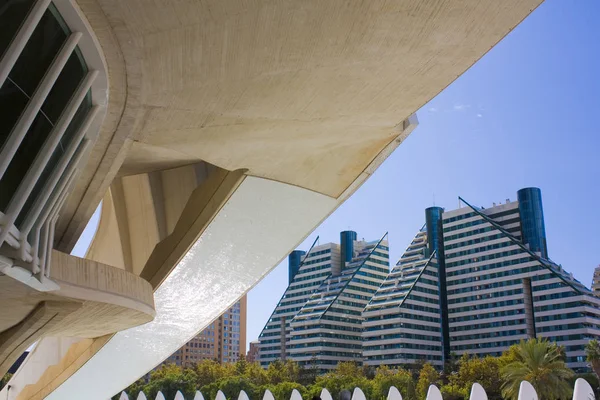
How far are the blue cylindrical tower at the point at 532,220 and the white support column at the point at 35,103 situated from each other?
111286mm

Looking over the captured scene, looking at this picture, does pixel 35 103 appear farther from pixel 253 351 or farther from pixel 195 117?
pixel 253 351

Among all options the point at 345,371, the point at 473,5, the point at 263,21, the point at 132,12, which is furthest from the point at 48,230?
the point at 345,371

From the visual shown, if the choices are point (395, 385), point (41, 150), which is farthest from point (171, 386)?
point (41, 150)

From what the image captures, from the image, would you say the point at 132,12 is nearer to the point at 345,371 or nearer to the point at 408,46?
the point at 408,46

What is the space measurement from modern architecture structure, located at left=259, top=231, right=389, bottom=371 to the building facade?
1103 cm

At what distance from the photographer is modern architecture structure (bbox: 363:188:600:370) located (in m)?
88.1

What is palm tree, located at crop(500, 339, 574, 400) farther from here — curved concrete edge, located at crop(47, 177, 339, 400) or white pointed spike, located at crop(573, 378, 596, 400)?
curved concrete edge, located at crop(47, 177, 339, 400)

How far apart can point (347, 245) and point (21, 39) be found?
140050mm

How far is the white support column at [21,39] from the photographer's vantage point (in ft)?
18.0

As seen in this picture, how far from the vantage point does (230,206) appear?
15336 millimetres

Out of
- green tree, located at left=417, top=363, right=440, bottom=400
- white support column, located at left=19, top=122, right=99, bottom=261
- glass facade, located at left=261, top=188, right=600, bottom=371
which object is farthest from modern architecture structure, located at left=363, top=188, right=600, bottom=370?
white support column, located at left=19, top=122, right=99, bottom=261

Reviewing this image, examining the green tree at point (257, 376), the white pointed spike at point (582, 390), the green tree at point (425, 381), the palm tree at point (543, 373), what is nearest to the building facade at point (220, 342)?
the green tree at point (257, 376)

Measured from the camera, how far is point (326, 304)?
377ft

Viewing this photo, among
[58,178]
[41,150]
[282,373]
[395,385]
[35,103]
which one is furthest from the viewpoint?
[282,373]
